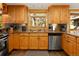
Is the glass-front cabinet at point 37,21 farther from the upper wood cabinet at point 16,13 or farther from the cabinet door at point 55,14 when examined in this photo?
the upper wood cabinet at point 16,13

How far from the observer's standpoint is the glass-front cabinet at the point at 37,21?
762 centimetres

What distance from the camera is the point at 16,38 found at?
22.4 ft

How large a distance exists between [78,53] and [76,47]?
0.17 meters

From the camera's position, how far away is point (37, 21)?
768 cm

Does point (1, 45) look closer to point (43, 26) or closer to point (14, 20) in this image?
point (14, 20)

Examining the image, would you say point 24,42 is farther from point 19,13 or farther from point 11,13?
point 11,13

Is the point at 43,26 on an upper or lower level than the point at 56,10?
lower

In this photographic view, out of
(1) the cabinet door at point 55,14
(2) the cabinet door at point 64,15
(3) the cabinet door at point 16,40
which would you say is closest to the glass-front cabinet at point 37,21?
(1) the cabinet door at point 55,14

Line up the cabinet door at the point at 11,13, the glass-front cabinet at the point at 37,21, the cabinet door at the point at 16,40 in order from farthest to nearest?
the glass-front cabinet at the point at 37,21 → the cabinet door at the point at 11,13 → the cabinet door at the point at 16,40

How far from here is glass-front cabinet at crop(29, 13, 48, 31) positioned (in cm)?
762

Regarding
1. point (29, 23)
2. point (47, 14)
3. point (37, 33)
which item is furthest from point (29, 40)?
point (47, 14)

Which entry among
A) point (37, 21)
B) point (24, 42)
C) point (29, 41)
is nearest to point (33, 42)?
point (29, 41)

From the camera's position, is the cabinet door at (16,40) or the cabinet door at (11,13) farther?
the cabinet door at (11,13)

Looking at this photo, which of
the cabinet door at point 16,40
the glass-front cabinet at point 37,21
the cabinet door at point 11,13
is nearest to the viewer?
the cabinet door at point 16,40
